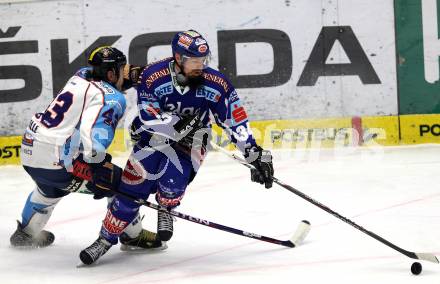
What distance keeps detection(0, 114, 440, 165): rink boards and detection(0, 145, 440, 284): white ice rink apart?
351 mm

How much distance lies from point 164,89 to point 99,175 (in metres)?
0.55

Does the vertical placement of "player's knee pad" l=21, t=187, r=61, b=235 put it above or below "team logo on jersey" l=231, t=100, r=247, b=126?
below

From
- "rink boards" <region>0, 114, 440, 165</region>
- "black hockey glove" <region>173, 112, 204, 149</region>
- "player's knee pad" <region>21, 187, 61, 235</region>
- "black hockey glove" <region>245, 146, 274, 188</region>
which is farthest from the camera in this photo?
"rink boards" <region>0, 114, 440, 165</region>

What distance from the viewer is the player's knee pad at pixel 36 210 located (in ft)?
14.2

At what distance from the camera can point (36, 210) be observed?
4371 millimetres

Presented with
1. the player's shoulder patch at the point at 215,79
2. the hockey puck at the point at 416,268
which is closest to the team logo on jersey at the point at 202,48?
the player's shoulder patch at the point at 215,79

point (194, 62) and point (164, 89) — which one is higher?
point (194, 62)

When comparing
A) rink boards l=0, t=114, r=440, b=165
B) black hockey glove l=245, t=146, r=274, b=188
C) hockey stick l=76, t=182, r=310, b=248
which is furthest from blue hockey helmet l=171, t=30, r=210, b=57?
rink boards l=0, t=114, r=440, b=165

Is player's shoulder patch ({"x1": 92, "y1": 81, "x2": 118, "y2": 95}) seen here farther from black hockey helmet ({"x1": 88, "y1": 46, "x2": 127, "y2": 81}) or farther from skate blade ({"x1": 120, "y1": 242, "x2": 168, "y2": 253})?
skate blade ({"x1": 120, "y1": 242, "x2": 168, "y2": 253})

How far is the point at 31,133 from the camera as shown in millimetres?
4195

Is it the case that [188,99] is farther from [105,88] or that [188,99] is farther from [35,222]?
[35,222]

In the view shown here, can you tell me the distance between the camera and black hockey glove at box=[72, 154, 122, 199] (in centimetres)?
395

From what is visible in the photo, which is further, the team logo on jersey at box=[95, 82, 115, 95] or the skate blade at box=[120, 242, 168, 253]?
the skate blade at box=[120, 242, 168, 253]

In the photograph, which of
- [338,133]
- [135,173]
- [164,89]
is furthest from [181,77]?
[338,133]
